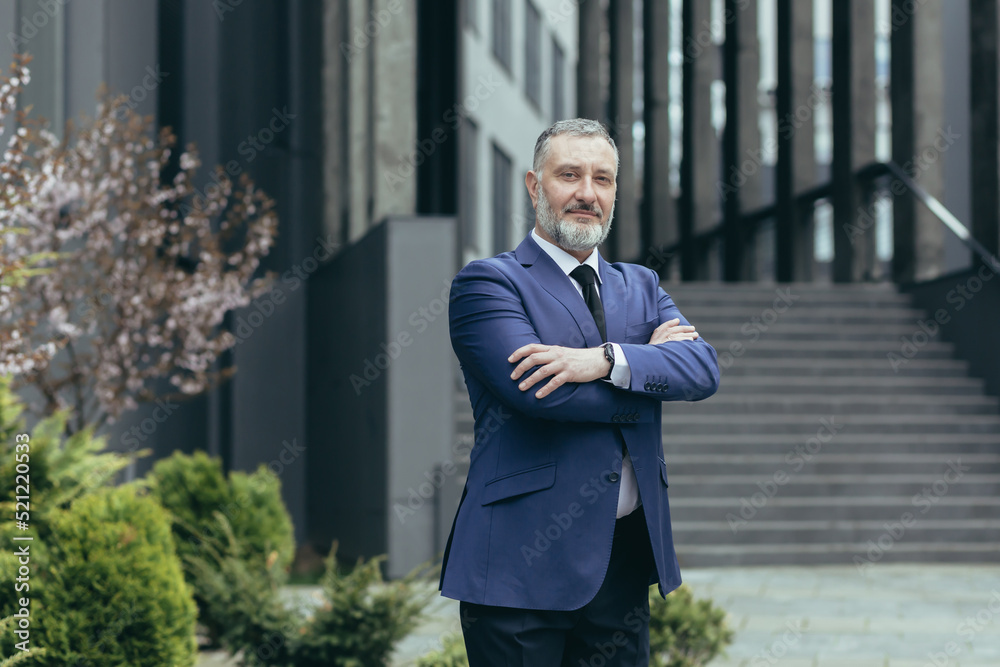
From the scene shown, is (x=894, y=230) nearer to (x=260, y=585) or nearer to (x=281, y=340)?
(x=281, y=340)

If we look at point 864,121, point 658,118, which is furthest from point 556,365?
point 658,118

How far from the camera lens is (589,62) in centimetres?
3067

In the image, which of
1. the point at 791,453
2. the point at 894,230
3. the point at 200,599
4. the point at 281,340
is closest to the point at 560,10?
the point at 894,230

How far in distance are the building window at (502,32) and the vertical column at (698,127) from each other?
5.24m

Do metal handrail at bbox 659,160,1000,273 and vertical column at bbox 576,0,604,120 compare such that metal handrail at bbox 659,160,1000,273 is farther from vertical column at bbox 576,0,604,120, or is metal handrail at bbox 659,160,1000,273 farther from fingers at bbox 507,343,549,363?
fingers at bbox 507,343,549,363

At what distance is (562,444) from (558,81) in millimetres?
34112

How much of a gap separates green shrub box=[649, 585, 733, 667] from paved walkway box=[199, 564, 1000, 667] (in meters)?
1.04

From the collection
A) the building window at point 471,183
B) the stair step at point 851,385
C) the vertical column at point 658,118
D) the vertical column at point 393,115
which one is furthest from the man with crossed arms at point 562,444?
the vertical column at point 658,118

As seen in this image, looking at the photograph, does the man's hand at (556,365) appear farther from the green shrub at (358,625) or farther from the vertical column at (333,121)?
the vertical column at (333,121)

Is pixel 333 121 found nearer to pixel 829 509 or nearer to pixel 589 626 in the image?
pixel 829 509

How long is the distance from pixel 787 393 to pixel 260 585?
8.23 metres

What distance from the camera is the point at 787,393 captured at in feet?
42.9

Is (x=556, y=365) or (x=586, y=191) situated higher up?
(x=586, y=191)

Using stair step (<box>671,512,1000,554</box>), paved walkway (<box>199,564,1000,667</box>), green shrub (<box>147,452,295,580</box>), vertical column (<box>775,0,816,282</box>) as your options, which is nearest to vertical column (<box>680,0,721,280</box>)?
vertical column (<box>775,0,816,282</box>)
